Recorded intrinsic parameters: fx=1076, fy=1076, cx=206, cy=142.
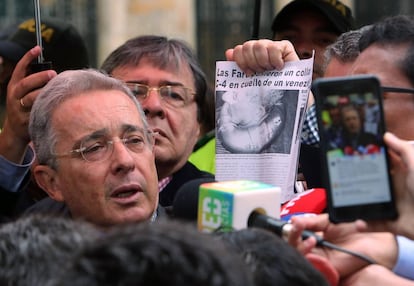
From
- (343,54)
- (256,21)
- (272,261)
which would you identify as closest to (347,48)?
(343,54)

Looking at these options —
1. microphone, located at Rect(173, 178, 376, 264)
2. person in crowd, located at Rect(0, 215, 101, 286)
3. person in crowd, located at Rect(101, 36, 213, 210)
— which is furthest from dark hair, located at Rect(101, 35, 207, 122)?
person in crowd, located at Rect(0, 215, 101, 286)

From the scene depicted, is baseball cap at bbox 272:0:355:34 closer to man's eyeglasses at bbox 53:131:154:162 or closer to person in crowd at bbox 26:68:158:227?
person in crowd at bbox 26:68:158:227

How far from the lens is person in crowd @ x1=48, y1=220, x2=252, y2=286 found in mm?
1460

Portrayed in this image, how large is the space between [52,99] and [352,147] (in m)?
1.39

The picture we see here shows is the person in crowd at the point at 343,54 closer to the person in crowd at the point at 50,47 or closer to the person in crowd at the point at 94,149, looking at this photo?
the person in crowd at the point at 94,149

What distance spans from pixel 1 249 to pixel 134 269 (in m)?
0.41

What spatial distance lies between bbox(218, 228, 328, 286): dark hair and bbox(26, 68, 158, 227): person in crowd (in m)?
1.22

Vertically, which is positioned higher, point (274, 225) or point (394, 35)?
point (394, 35)

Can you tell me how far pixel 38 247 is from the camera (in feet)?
5.87

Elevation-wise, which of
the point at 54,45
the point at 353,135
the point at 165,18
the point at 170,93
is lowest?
the point at 165,18

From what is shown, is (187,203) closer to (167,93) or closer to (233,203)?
(233,203)

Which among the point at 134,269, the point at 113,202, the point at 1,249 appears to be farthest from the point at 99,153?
the point at 134,269

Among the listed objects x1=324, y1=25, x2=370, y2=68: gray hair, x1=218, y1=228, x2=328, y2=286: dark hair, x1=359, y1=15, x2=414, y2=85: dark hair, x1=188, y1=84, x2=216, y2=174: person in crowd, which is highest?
x1=359, y1=15, x2=414, y2=85: dark hair

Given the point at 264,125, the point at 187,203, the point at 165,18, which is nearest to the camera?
the point at 187,203
